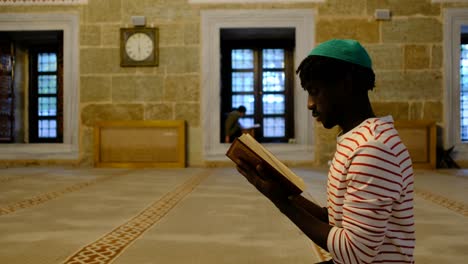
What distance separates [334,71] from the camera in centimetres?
98

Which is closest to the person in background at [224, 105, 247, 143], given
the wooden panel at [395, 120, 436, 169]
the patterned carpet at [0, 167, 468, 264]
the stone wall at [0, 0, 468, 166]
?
the stone wall at [0, 0, 468, 166]

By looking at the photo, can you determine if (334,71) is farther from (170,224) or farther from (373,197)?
(170,224)

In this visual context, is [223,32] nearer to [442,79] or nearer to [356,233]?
[442,79]

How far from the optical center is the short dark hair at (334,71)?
974mm

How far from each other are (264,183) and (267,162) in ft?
0.16

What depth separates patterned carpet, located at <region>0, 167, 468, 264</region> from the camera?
214cm

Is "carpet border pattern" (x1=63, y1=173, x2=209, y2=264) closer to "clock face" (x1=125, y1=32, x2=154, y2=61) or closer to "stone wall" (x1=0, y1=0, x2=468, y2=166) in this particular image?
"stone wall" (x1=0, y1=0, x2=468, y2=166)

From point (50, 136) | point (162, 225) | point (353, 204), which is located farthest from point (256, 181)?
point (50, 136)

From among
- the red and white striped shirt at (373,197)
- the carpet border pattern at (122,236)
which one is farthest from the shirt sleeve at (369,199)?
the carpet border pattern at (122,236)

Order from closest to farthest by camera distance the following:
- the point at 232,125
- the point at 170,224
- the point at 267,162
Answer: the point at 267,162
the point at 170,224
the point at 232,125

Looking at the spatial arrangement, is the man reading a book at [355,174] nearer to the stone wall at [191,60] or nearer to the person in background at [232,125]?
the stone wall at [191,60]

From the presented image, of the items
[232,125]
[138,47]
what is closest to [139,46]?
[138,47]

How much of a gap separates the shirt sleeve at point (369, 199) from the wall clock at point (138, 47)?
6431mm

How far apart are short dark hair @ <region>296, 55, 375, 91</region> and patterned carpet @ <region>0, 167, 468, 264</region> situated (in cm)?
125
